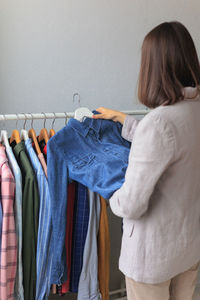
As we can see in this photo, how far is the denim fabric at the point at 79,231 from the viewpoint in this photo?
145cm

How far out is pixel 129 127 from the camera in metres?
1.48

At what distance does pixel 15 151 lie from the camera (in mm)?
1485

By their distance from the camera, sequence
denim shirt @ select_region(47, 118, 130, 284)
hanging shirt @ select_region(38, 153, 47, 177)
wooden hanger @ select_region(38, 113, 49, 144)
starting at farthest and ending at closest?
wooden hanger @ select_region(38, 113, 49, 144) → hanging shirt @ select_region(38, 153, 47, 177) → denim shirt @ select_region(47, 118, 130, 284)

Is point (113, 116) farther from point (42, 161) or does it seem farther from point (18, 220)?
point (18, 220)

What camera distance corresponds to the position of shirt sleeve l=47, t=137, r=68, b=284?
1.35m

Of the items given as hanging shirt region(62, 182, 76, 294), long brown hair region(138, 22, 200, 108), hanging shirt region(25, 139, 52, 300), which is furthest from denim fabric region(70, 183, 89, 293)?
long brown hair region(138, 22, 200, 108)

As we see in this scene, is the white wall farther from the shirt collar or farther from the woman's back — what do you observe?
the woman's back

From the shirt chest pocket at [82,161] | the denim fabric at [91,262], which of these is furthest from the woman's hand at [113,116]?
the denim fabric at [91,262]

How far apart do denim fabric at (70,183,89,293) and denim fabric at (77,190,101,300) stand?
0.09 ft

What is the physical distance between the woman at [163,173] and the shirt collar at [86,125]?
38cm

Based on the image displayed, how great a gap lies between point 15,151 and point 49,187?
0.79 feet

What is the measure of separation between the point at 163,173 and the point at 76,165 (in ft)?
1.32

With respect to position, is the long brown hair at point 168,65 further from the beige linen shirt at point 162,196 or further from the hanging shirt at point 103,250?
the hanging shirt at point 103,250

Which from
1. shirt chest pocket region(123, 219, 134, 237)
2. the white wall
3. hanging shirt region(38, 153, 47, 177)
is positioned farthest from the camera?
the white wall
